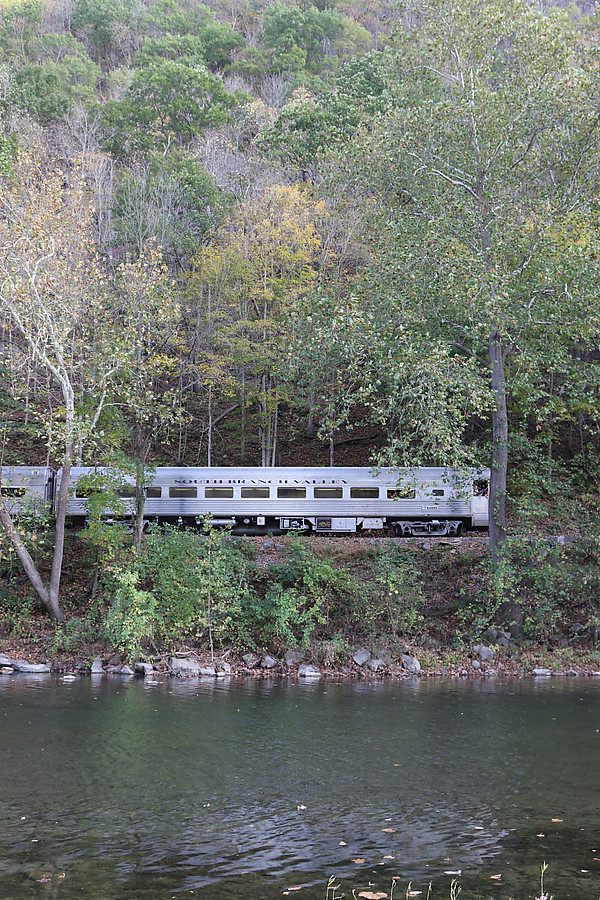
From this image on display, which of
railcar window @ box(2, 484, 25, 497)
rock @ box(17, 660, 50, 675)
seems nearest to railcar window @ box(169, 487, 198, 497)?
railcar window @ box(2, 484, 25, 497)

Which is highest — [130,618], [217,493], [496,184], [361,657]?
[496,184]

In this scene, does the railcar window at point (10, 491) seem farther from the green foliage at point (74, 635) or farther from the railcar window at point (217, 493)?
the green foliage at point (74, 635)

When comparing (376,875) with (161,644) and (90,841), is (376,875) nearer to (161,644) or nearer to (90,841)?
(90,841)

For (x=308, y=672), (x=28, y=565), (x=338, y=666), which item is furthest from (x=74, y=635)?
(x=338, y=666)

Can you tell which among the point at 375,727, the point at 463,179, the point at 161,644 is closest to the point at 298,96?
the point at 463,179

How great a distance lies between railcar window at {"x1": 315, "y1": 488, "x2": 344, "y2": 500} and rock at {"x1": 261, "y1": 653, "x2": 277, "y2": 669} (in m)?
8.75

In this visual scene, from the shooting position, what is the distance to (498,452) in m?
20.9

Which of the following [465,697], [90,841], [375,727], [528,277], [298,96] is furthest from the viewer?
[298,96]

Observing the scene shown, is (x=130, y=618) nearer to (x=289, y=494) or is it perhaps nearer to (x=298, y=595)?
(x=298, y=595)

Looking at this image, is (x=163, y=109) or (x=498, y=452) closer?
(x=498, y=452)

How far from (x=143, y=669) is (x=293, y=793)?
9.54 m

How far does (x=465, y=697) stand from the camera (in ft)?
53.0

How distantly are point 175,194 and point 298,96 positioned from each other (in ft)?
66.0

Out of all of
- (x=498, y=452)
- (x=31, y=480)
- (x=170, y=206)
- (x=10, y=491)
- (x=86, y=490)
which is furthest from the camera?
(x=170, y=206)
